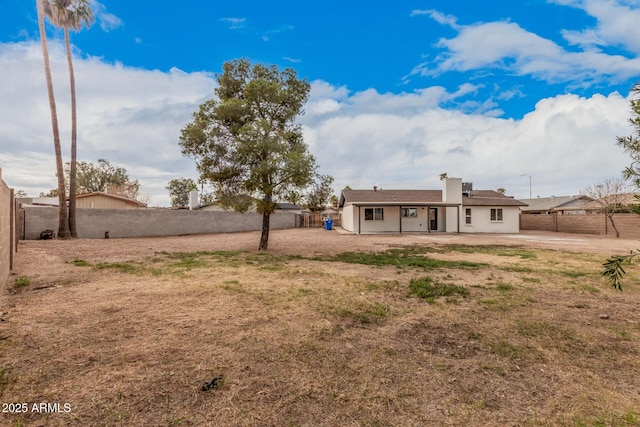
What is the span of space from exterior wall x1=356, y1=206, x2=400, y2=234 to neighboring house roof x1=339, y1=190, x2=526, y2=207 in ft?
2.70

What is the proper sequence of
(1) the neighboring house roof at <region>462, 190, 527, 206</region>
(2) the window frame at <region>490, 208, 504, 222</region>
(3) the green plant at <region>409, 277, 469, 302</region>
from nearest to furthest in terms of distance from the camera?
(3) the green plant at <region>409, 277, 469, 302</region>
(1) the neighboring house roof at <region>462, 190, 527, 206</region>
(2) the window frame at <region>490, 208, 504, 222</region>

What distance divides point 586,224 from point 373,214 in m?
15.7

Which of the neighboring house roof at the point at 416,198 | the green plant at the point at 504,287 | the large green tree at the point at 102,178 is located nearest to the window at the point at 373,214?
the neighboring house roof at the point at 416,198

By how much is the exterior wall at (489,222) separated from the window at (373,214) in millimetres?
6692

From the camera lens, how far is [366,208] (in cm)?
2442

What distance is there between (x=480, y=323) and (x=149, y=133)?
19571 mm

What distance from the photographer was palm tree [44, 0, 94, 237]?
15711mm

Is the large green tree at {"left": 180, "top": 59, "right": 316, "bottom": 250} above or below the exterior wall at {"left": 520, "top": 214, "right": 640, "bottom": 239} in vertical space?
above

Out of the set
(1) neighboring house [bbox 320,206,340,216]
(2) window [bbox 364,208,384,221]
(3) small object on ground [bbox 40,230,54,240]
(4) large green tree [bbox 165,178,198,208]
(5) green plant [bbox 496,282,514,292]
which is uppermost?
(4) large green tree [bbox 165,178,198,208]

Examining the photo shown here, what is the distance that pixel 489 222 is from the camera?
977 inches

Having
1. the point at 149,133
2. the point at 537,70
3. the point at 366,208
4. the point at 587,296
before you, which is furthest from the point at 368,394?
the point at 366,208

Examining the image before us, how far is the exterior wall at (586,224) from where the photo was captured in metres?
20.0

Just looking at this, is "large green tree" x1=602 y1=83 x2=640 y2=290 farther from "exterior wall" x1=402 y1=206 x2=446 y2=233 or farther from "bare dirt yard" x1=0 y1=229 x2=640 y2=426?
"exterior wall" x1=402 y1=206 x2=446 y2=233

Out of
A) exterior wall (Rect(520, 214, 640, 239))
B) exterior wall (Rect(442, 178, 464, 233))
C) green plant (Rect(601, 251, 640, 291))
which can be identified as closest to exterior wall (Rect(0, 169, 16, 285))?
green plant (Rect(601, 251, 640, 291))
